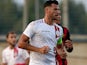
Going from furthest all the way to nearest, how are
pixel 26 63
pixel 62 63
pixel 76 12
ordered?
pixel 76 12, pixel 26 63, pixel 62 63

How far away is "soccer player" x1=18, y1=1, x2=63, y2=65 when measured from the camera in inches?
300

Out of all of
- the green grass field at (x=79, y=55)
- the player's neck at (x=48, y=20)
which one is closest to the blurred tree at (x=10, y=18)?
the green grass field at (x=79, y=55)

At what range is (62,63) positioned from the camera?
9328 millimetres

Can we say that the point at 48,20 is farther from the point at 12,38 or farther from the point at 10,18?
the point at 10,18

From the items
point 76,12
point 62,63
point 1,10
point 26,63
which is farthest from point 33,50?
point 1,10

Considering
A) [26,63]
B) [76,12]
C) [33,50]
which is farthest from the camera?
[76,12]

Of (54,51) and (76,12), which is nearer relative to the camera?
(54,51)

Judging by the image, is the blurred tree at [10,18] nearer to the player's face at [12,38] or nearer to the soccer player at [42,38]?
the player's face at [12,38]

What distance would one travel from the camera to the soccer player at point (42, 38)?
7629 millimetres

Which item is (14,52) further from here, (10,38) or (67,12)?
(67,12)

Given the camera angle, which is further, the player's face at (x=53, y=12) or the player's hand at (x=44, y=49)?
the player's face at (x=53, y=12)

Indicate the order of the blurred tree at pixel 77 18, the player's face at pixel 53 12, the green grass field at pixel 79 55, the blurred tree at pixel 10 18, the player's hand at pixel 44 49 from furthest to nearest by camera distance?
the blurred tree at pixel 10 18
the blurred tree at pixel 77 18
the green grass field at pixel 79 55
the player's face at pixel 53 12
the player's hand at pixel 44 49

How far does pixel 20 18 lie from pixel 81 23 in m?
2.25

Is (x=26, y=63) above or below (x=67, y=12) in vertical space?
below
